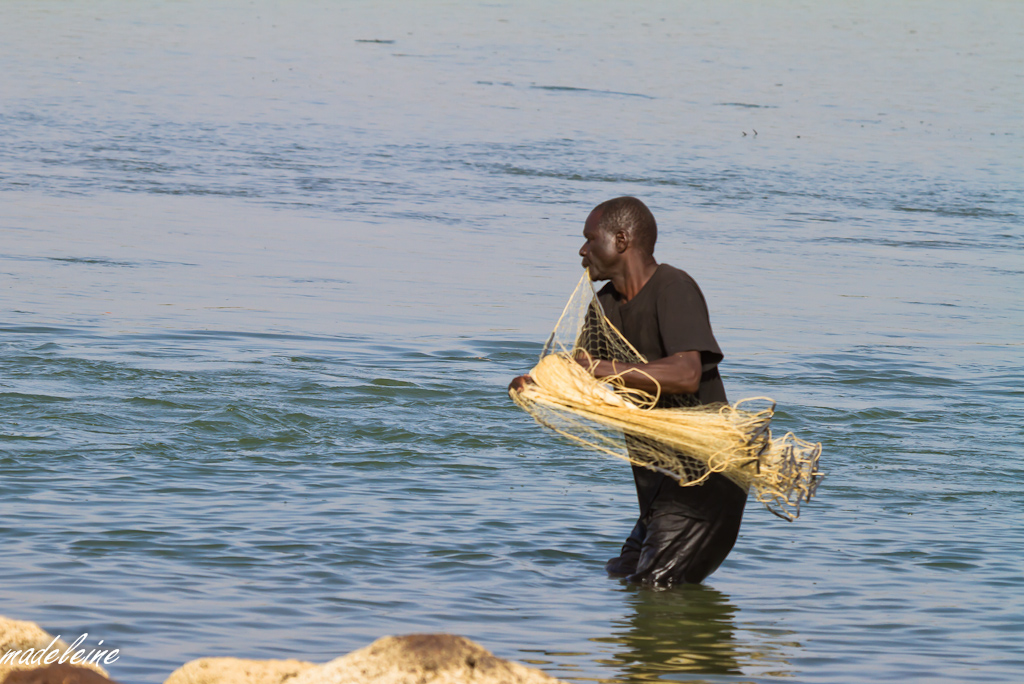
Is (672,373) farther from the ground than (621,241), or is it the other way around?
(621,241)

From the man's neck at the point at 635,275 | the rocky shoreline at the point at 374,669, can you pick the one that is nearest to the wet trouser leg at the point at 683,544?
the man's neck at the point at 635,275

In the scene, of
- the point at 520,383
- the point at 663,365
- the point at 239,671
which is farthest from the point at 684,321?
the point at 239,671

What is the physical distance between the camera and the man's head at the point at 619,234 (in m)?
5.38

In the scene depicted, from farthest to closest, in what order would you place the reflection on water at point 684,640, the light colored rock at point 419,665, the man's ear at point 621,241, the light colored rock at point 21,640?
1. the man's ear at point 621,241
2. the reflection on water at point 684,640
3. the light colored rock at point 21,640
4. the light colored rock at point 419,665

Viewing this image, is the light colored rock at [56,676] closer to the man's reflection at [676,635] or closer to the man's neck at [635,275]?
the man's reflection at [676,635]

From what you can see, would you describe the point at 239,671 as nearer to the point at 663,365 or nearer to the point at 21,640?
the point at 21,640

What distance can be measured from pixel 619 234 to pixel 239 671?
2.22 metres

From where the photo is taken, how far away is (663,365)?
5.19 meters

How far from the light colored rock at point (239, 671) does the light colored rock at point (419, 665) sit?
18cm

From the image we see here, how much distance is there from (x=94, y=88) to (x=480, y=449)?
54.0 feet

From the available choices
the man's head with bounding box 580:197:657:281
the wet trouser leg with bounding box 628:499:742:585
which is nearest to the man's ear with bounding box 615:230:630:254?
the man's head with bounding box 580:197:657:281

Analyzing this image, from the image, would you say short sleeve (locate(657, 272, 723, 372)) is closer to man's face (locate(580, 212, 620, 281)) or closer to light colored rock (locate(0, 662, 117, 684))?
man's face (locate(580, 212, 620, 281))

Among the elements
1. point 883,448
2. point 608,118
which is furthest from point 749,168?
point 883,448

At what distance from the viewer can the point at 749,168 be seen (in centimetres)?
2012
